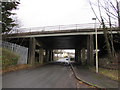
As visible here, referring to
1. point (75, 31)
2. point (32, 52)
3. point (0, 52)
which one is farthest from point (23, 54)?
point (75, 31)

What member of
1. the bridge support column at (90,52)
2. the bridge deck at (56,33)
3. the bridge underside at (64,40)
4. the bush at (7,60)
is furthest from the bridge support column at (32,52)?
the bridge support column at (90,52)

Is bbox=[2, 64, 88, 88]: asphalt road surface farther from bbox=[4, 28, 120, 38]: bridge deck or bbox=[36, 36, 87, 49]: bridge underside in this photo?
bbox=[36, 36, 87, 49]: bridge underside

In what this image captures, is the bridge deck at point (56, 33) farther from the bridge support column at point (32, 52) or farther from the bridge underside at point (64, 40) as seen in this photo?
the bridge underside at point (64, 40)

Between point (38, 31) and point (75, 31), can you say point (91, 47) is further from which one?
point (38, 31)

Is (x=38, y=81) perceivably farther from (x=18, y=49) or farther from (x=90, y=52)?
(x=90, y=52)

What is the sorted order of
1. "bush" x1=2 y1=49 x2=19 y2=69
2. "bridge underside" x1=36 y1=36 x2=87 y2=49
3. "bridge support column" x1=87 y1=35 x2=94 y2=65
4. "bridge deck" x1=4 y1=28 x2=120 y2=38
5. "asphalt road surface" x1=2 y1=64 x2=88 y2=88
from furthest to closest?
1. "bridge underside" x1=36 y1=36 x2=87 y2=49
2. "bridge deck" x1=4 y1=28 x2=120 y2=38
3. "bridge support column" x1=87 y1=35 x2=94 y2=65
4. "bush" x1=2 y1=49 x2=19 y2=69
5. "asphalt road surface" x1=2 y1=64 x2=88 y2=88

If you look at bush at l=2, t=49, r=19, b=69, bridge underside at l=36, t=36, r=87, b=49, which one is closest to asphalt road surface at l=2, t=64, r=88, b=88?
bush at l=2, t=49, r=19, b=69

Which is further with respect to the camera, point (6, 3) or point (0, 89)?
point (6, 3)

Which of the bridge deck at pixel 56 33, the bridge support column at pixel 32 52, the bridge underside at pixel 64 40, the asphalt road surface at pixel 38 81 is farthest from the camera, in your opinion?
the bridge underside at pixel 64 40

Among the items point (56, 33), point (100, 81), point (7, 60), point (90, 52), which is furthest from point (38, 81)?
point (56, 33)

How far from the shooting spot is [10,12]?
871 inches

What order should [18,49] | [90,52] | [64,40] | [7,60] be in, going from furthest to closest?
[64,40], [90,52], [18,49], [7,60]

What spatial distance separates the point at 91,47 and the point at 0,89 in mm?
17072

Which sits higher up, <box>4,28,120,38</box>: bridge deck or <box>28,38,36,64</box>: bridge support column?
<box>4,28,120,38</box>: bridge deck
